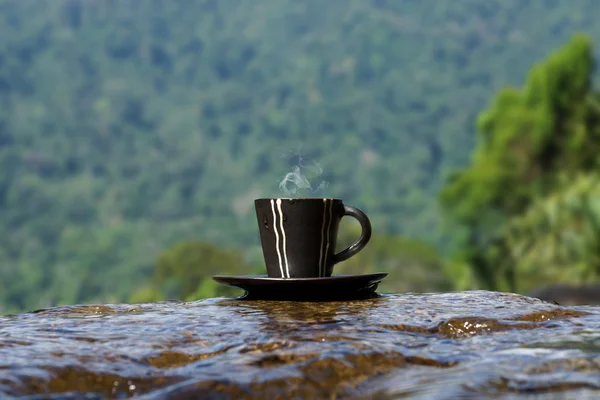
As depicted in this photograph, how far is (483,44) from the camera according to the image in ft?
306

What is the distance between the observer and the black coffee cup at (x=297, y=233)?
2277 mm

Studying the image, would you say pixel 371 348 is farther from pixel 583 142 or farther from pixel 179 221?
pixel 179 221

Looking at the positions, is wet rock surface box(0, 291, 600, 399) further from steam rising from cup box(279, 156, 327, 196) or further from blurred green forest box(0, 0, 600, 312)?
blurred green forest box(0, 0, 600, 312)

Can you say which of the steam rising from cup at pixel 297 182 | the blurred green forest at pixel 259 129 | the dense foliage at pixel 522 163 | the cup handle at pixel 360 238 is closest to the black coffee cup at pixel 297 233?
the cup handle at pixel 360 238

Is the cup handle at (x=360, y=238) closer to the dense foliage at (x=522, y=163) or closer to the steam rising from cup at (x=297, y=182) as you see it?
the steam rising from cup at (x=297, y=182)

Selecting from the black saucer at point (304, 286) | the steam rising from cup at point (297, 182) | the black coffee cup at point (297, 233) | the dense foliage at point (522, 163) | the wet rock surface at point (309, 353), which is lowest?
the wet rock surface at point (309, 353)

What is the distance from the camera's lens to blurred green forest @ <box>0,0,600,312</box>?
4000 centimetres

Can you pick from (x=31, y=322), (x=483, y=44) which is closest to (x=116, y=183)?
(x=483, y=44)

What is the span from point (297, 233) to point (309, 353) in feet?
3.29

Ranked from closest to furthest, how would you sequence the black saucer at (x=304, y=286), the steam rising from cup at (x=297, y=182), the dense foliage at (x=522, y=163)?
the black saucer at (x=304, y=286) → the steam rising from cup at (x=297, y=182) → the dense foliage at (x=522, y=163)

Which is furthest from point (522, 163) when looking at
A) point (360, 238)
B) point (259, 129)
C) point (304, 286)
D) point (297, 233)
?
point (259, 129)

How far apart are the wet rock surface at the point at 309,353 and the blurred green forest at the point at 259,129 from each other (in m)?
33.3

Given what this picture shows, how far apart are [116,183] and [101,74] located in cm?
2038

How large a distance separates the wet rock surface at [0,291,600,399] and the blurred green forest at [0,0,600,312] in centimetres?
3334
